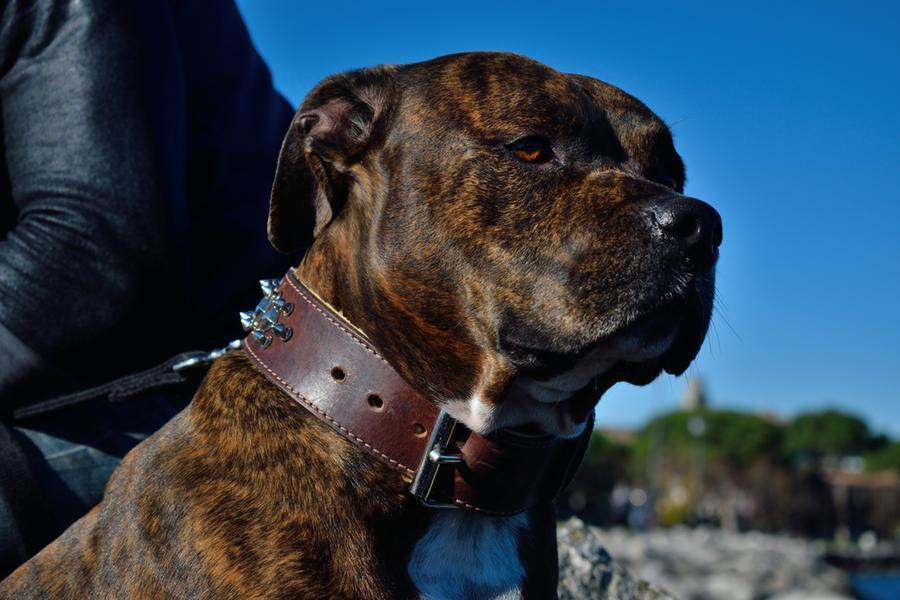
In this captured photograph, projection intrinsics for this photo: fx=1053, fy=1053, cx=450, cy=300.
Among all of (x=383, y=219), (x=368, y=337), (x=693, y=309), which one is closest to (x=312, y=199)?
(x=383, y=219)

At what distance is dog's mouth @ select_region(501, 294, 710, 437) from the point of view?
9.25 feet

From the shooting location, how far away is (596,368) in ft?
9.58

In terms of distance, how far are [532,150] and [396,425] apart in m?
0.88

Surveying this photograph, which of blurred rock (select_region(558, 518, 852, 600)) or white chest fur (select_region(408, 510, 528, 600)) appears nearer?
white chest fur (select_region(408, 510, 528, 600))

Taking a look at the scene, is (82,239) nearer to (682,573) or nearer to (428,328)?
(428,328)

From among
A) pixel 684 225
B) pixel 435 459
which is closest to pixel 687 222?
pixel 684 225

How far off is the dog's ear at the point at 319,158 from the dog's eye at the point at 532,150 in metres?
0.47

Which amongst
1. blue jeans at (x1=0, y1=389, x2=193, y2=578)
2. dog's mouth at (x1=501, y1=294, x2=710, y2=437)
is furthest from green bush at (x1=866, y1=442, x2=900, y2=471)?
dog's mouth at (x1=501, y1=294, x2=710, y2=437)

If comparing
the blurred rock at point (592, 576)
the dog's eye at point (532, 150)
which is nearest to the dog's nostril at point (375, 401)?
the dog's eye at point (532, 150)

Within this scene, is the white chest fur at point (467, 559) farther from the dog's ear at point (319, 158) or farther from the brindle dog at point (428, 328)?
the dog's ear at point (319, 158)

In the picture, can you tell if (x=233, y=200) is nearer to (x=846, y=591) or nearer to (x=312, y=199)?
(x=312, y=199)

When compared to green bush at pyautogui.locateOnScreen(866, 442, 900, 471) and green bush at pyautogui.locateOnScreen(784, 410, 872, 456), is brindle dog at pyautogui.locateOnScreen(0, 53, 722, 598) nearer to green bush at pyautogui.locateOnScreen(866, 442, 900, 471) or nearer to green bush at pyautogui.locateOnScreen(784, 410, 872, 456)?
green bush at pyautogui.locateOnScreen(784, 410, 872, 456)

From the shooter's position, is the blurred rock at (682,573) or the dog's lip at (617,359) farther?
the blurred rock at (682,573)

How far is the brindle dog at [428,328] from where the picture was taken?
2.73 m
